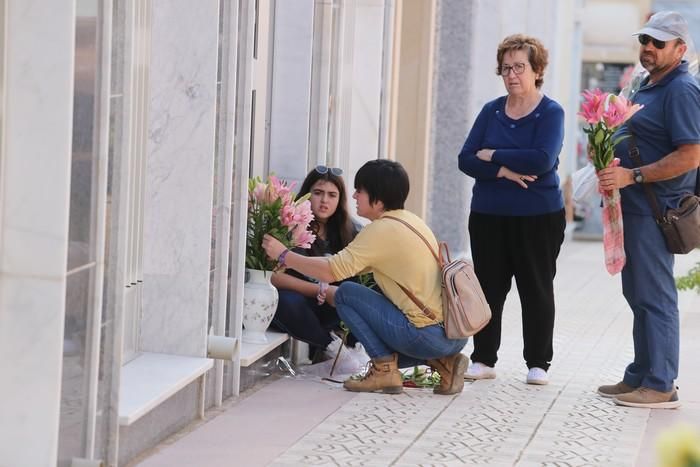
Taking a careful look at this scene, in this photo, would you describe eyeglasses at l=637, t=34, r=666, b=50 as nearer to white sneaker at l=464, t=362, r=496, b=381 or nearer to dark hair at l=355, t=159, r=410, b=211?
dark hair at l=355, t=159, r=410, b=211

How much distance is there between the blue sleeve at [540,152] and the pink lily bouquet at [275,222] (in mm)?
1017

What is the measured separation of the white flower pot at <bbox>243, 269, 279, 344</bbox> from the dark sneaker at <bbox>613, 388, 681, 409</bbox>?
1.73 meters

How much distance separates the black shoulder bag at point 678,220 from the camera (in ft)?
21.6

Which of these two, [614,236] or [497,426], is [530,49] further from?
[497,426]

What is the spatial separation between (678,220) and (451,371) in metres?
1.28

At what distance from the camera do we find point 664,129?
6.66 metres

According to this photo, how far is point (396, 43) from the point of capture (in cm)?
1002

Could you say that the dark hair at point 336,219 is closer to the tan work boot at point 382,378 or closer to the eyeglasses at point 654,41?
the tan work boot at point 382,378

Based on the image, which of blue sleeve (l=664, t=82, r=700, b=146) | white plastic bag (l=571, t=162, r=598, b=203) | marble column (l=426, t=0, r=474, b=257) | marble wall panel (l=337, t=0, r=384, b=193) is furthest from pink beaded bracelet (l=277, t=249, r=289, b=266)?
marble column (l=426, t=0, r=474, b=257)

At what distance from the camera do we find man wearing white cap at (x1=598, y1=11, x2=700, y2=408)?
653cm

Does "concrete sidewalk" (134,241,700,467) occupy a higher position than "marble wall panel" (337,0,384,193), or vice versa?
"marble wall panel" (337,0,384,193)

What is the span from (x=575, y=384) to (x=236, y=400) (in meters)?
1.92

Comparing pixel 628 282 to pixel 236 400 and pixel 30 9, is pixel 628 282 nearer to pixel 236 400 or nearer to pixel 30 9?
pixel 236 400

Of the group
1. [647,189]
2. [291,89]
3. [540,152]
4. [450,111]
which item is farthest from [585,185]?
[450,111]
